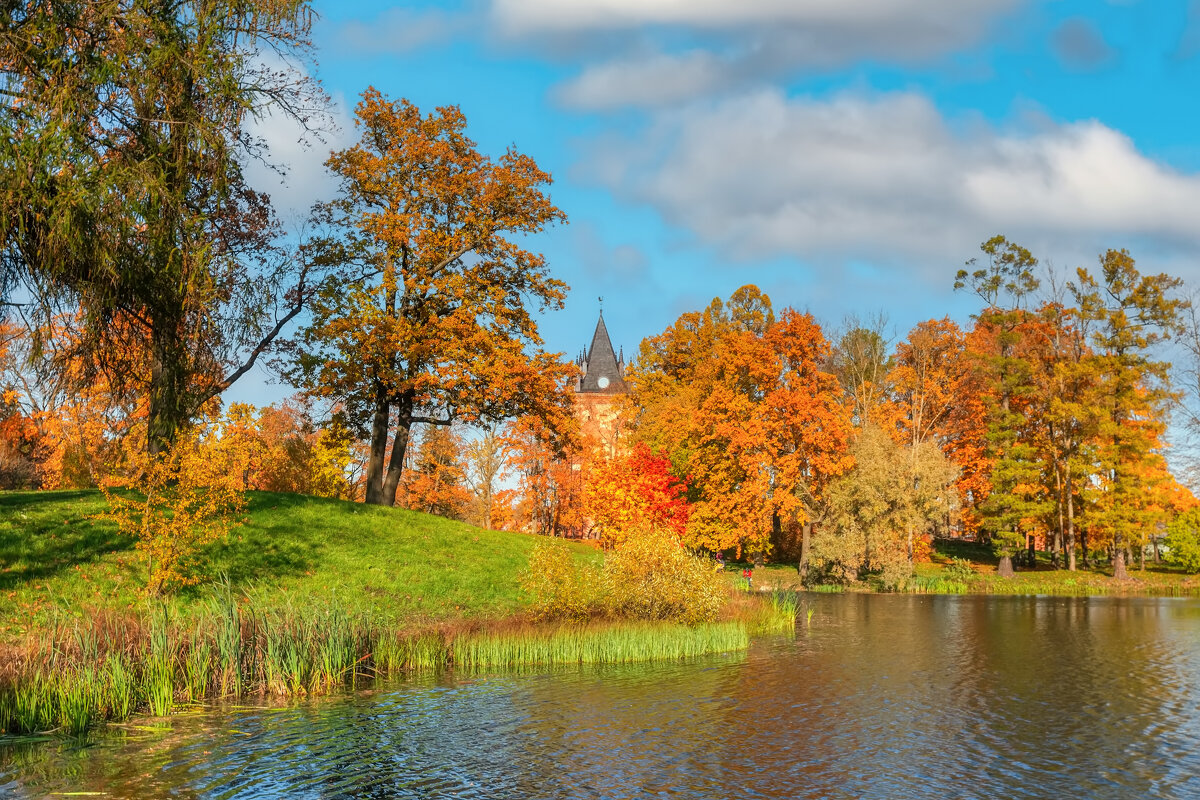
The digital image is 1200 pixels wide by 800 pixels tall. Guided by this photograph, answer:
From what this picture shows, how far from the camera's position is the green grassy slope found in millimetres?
20188

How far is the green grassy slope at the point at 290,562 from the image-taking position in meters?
20.2

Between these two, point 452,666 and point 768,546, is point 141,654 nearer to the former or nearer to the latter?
point 452,666

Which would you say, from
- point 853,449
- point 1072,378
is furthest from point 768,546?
point 1072,378

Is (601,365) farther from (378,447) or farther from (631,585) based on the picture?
(631,585)

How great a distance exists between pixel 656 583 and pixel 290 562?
34.0 feet

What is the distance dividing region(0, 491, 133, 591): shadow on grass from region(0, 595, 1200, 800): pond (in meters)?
9.09

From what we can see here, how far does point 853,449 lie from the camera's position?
164 ft

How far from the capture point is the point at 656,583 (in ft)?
73.7

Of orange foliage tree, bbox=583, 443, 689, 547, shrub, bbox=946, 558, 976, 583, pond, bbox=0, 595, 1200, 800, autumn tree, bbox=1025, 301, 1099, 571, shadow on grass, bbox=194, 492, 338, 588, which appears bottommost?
pond, bbox=0, 595, 1200, 800

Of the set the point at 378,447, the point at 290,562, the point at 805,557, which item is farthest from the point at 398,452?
the point at 805,557

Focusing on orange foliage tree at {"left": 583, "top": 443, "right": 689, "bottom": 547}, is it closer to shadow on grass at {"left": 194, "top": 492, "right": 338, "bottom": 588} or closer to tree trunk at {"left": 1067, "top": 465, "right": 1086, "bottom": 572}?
shadow on grass at {"left": 194, "top": 492, "right": 338, "bottom": 588}

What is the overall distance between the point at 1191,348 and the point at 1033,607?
2093 centimetres

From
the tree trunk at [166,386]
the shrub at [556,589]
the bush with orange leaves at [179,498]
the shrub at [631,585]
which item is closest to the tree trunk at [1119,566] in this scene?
the shrub at [631,585]

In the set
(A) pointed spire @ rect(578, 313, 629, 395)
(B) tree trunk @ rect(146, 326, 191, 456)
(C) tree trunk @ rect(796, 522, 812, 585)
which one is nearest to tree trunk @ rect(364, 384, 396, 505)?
(B) tree trunk @ rect(146, 326, 191, 456)
